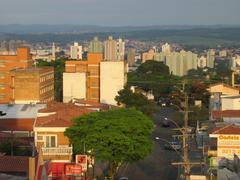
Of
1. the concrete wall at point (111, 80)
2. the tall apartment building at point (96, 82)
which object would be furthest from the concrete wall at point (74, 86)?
the concrete wall at point (111, 80)

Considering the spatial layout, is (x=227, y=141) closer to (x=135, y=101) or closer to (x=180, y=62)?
(x=135, y=101)

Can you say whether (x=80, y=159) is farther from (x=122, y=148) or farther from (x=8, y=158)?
(x=122, y=148)

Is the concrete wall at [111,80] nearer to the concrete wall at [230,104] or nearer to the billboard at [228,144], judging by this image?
the concrete wall at [230,104]

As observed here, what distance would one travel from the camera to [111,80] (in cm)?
6569

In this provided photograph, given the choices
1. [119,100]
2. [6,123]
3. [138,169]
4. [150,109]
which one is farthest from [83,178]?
[119,100]

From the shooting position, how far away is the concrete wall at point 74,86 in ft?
213

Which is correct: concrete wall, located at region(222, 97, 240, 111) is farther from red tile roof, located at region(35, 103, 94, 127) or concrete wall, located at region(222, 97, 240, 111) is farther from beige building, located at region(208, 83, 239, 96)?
red tile roof, located at region(35, 103, 94, 127)

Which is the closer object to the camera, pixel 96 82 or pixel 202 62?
pixel 96 82

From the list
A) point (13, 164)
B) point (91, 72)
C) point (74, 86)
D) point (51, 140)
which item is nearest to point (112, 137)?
point (51, 140)

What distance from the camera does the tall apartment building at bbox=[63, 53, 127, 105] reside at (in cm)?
6512

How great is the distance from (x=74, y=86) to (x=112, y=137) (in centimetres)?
3399

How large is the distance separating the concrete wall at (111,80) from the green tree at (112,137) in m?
30.6

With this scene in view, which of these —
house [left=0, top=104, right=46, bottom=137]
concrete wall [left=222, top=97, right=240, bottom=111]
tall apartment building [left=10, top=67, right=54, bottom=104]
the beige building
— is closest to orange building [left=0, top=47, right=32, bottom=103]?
tall apartment building [left=10, top=67, right=54, bottom=104]

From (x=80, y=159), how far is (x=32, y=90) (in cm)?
3634
